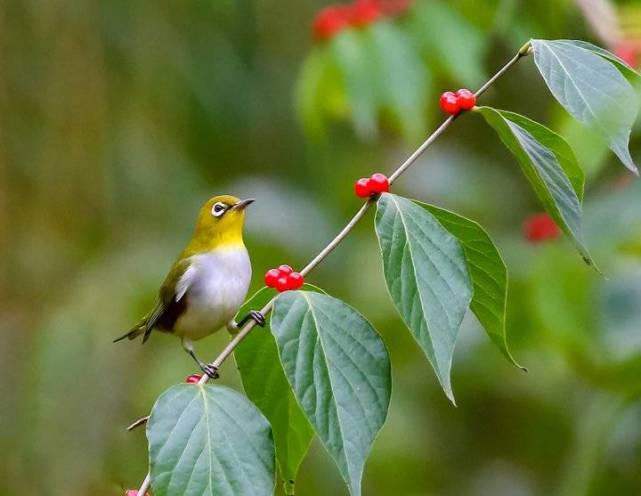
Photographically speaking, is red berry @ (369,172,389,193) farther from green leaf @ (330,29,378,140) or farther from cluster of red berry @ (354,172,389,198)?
green leaf @ (330,29,378,140)

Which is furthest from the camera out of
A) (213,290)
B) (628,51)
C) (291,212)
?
(291,212)

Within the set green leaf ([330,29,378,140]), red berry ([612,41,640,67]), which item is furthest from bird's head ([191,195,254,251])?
red berry ([612,41,640,67])

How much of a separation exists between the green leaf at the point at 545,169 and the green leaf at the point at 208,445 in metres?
0.52

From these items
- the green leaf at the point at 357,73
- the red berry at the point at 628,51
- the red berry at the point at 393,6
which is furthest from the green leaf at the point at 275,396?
the red berry at the point at 393,6

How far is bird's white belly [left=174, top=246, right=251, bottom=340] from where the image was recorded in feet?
9.47

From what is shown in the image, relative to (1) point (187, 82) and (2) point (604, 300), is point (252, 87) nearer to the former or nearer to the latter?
(1) point (187, 82)

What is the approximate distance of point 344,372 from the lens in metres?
1.74

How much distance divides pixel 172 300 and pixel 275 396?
3.79 feet

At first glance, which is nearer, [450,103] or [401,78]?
[450,103]

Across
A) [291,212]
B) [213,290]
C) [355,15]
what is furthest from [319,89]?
[213,290]

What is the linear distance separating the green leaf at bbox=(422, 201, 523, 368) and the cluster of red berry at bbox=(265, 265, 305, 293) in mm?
235

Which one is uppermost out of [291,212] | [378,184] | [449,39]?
[378,184]

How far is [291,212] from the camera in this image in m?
6.13

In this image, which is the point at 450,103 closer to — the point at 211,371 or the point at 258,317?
the point at 258,317
